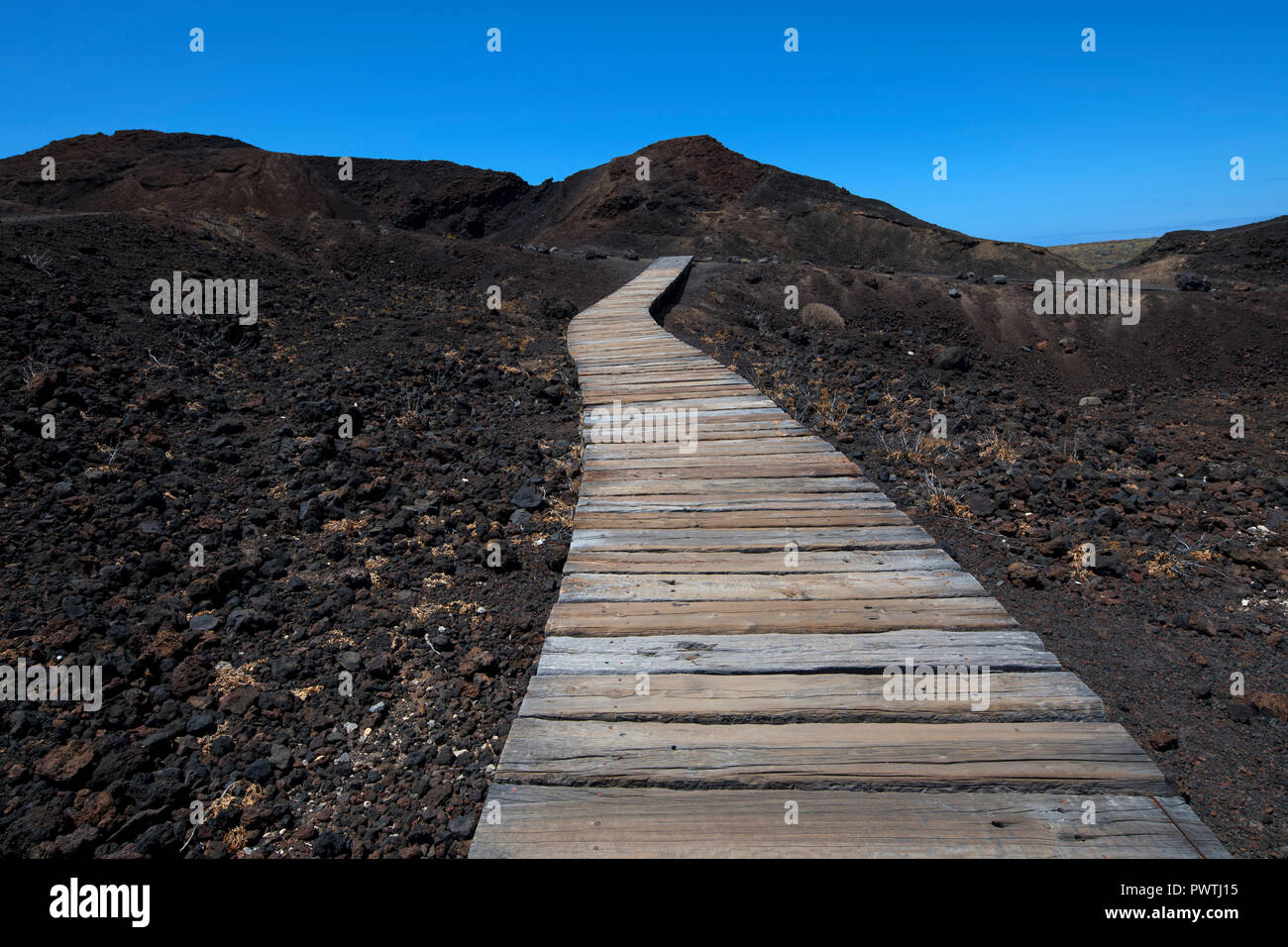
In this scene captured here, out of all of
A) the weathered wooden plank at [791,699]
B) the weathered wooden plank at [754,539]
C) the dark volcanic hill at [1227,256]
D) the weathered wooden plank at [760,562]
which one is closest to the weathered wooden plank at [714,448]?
the weathered wooden plank at [754,539]

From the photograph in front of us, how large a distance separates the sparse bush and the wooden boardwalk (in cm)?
940

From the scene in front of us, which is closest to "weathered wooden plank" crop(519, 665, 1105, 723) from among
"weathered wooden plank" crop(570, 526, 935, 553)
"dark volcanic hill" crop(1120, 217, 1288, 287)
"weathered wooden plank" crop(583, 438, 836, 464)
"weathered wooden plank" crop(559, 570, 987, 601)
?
"weathered wooden plank" crop(559, 570, 987, 601)

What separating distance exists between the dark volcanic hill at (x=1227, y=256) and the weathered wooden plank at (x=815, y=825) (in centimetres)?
2276

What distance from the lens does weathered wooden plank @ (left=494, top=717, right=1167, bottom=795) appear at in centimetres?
203

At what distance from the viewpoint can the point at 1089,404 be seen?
11.4 meters

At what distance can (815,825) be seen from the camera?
1893 millimetres

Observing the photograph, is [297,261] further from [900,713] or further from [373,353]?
[900,713]

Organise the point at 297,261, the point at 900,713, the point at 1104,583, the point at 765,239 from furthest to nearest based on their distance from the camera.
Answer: the point at 765,239
the point at 297,261
the point at 1104,583
the point at 900,713

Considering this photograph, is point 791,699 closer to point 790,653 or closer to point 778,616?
point 790,653

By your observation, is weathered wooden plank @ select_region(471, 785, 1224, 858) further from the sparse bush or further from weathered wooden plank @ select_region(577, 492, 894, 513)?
the sparse bush

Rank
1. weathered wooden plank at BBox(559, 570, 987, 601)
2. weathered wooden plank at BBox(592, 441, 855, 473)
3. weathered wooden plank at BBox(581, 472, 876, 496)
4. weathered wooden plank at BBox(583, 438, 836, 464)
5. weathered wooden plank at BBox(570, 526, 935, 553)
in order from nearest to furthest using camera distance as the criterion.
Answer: weathered wooden plank at BBox(559, 570, 987, 601)
weathered wooden plank at BBox(570, 526, 935, 553)
weathered wooden plank at BBox(581, 472, 876, 496)
weathered wooden plank at BBox(592, 441, 855, 473)
weathered wooden plank at BBox(583, 438, 836, 464)
